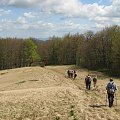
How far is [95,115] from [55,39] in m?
107

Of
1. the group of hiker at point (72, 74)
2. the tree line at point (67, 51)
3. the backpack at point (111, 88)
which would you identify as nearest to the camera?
the backpack at point (111, 88)

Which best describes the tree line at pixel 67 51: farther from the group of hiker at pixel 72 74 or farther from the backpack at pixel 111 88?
the backpack at pixel 111 88

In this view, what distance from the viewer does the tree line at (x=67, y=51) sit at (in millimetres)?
87500

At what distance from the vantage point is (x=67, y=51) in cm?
11444

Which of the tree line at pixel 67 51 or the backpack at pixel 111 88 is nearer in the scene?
the backpack at pixel 111 88

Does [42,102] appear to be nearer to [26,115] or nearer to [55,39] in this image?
[26,115]

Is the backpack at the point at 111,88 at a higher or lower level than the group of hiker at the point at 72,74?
higher

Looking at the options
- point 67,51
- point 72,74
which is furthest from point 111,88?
point 67,51

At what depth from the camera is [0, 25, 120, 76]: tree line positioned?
87.5m

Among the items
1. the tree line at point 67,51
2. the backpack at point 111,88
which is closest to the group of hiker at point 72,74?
the backpack at point 111,88

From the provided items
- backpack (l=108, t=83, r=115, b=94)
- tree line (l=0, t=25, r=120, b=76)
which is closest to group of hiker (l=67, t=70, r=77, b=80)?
backpack (l=108, t=83, r=115, b=94)

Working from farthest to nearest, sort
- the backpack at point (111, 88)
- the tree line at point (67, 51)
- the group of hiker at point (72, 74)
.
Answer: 1. the tree line at point (67, 51)
2. the group of hiker at point (72, 74)
3. the backpack at point (111, 88)

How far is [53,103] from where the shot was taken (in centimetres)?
2336

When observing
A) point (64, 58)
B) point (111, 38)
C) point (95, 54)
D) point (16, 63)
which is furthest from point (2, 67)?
point (111, 38)
